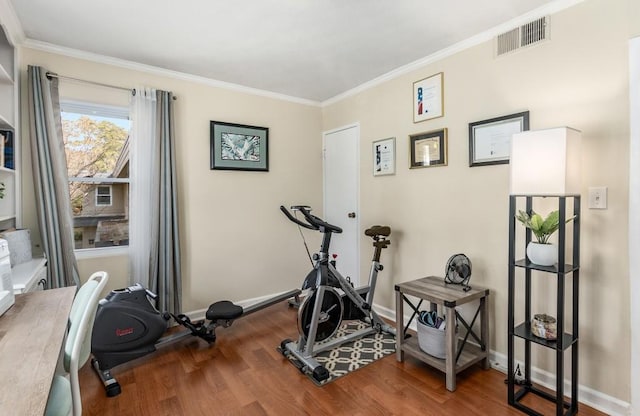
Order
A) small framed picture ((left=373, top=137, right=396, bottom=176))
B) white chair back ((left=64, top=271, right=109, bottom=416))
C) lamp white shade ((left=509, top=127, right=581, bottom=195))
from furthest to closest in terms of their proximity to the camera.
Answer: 1. small framed picture ((left=373, top=137, right=396, bottom=176))
2. lamp white shade ((left=509, top=127, right=581, bottom=195))
3. white chair back ((left=64, top=271, right=109, bottom=416))

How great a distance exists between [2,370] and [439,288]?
2248mm

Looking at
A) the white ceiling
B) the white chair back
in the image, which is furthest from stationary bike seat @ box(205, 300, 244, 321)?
the white ceiling

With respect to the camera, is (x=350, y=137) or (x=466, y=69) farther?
(x=350, y=137)

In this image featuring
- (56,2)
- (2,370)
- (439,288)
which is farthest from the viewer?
(439,288)

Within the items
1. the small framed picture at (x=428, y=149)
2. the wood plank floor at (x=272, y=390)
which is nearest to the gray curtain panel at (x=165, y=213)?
the wood plank floor at (x=272, y=390)

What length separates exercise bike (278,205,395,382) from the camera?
7.79 feet

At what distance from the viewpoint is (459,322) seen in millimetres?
2527

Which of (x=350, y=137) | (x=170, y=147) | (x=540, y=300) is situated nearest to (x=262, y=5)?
(x=170, y=147)

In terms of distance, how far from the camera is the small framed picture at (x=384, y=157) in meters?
3.10

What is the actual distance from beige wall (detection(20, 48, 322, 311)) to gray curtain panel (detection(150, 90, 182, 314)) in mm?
143

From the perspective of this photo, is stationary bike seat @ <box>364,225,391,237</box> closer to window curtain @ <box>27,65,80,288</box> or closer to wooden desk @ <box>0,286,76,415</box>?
wooden desk @ <box>0,286,76,415</box>

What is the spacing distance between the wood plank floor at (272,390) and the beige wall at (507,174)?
55 centimetres

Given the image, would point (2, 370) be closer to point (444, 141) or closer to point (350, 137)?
point (444, 141)

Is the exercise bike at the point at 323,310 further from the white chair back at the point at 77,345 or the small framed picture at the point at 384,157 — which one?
the white chair back at the point at 77,345
